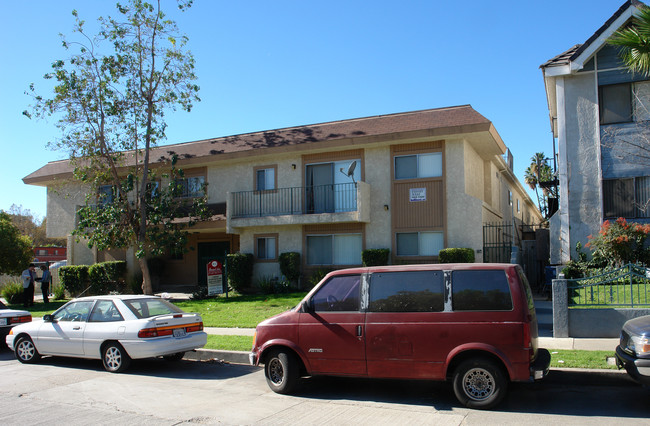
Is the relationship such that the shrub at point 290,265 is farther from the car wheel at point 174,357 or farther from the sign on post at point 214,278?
the car wheel at point 174,357

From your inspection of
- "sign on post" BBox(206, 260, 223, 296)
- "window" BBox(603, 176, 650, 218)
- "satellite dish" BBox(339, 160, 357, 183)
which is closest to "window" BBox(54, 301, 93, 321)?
"sign on post" BBox(206, 260, 223, 296)

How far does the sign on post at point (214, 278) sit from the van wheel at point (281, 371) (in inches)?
486

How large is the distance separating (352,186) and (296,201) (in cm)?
236

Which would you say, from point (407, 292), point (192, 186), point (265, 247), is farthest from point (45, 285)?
point (407, 292)

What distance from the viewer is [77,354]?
32.6 ft

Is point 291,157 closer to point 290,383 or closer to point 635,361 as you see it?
point 290,383

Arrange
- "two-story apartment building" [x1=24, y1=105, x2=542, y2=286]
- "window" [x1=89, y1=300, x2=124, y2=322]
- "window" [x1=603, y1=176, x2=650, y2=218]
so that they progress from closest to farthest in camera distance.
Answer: "window" [x1=89, y1=300, x2=124, y2=322], "window" [x1=603, y1=176, x2=650, y2=218], "two-story apartment building" [x1=24, y1=105, x2=542, y2=286]

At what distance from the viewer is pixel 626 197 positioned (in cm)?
1622

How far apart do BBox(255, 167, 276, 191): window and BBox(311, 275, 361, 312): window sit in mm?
13936

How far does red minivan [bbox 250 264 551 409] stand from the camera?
6453mm

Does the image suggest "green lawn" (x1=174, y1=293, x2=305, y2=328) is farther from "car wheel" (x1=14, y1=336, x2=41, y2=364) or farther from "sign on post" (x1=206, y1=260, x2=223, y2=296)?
"car wheel" (x1=14, y1=336, x2=41, y2=364)

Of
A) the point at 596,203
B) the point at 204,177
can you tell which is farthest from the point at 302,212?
the point at 596,203

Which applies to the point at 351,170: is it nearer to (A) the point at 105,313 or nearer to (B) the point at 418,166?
(B) the point at 418,166

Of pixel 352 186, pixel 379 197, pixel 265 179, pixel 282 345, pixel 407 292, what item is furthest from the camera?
pixel 265 179
